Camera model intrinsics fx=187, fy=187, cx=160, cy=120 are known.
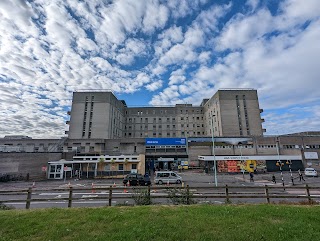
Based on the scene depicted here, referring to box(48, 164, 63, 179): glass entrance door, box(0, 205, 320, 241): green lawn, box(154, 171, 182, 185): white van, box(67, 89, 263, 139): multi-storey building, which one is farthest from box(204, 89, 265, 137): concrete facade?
box(0, 205, 320, 241): green lawn

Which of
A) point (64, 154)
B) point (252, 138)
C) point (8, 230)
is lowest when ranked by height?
point (8, 230)

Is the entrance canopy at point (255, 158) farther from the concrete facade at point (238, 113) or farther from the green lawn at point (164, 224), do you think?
the green lawn at point (164, 224)

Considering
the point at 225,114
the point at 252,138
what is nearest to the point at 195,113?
→ the point at 225,114

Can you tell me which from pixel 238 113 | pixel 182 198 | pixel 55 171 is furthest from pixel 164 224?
pixel 238 113

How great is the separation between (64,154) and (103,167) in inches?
373

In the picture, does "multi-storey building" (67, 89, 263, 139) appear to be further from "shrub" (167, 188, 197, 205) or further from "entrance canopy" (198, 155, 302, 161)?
"shrub" (167, 188, 197, 205)

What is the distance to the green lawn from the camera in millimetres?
5747

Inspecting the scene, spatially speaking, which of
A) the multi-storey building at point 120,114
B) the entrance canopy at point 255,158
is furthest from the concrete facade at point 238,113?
the entrance canopy at point 255,158

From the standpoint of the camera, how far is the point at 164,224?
6605 millimetres

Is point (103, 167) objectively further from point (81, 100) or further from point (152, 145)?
point (81, 100)

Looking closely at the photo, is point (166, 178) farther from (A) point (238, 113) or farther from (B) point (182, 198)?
(A) point (238, 113)

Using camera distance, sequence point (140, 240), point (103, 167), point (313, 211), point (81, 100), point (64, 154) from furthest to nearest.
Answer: point (81, 100) < point (64, 154) < point (103, 167) < point (313, 211) < point (140, 240)

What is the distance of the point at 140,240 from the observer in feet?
17.8

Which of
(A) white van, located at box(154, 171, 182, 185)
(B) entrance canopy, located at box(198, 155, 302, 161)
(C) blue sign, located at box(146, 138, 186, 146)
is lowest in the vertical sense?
(A) white van, located at box(154, 171, 182, 185)
